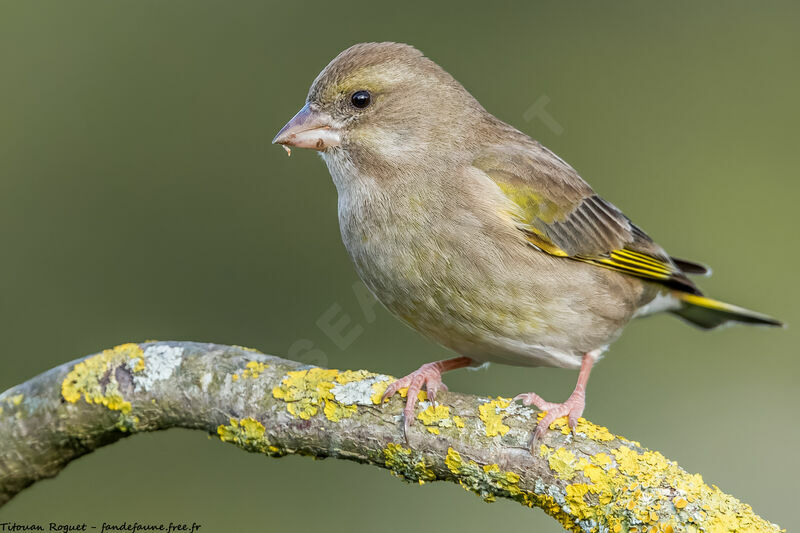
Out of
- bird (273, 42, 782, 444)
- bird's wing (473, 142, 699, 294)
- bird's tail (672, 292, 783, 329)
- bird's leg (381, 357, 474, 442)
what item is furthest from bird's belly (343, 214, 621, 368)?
bird's tail (672, 292, 783, 329)

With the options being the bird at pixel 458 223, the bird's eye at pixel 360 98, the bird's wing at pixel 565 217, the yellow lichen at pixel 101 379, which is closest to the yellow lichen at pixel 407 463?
the bird at pixel 458 223

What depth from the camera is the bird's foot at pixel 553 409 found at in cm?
347

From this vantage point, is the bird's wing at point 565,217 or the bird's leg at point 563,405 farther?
the bird's wing at point 565,217

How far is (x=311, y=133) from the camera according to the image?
4.45 metres

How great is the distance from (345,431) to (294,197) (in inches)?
170

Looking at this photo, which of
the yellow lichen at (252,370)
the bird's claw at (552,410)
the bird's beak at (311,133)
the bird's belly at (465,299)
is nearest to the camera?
the bird's claw at (552,410)

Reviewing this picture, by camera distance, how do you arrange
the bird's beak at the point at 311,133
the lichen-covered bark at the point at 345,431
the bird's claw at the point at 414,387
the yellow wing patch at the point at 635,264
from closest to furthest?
1. the lichen-covered bark at the point at 345,431
2. the bird's claw at the point at 414,387
3. the bird's beak at the point at 311,133
4. the yellow wing patch at the point at 635,264

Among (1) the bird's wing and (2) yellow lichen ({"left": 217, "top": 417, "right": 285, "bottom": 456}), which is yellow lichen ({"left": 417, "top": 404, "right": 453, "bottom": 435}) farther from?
(1) the bird's wing

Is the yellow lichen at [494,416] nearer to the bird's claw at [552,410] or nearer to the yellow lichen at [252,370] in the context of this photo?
the bird's claw at [552,410]

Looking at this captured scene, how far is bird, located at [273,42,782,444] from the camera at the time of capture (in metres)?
4.22

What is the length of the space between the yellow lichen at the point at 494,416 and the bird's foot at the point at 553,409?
4.8 inches

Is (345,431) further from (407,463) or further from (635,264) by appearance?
(635,264)

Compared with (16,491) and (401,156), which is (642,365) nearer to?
(401,156)

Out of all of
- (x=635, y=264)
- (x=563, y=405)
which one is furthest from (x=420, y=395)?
(x=635, y=264)
